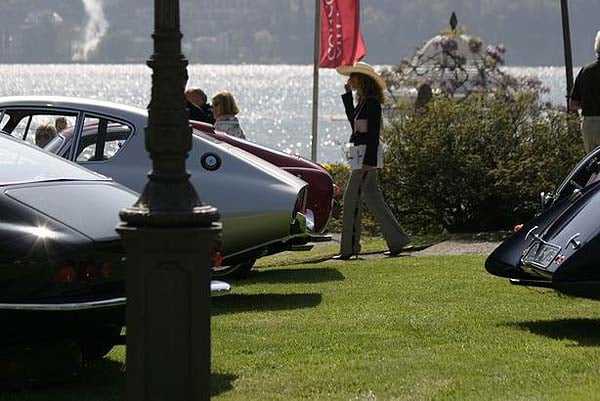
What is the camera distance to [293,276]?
13.0 metres

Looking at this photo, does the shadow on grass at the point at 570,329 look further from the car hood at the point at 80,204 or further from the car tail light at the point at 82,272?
the car tail light at the point at 82,272

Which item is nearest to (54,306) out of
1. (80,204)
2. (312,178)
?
(80,204)

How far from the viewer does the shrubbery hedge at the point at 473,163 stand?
16.8 m

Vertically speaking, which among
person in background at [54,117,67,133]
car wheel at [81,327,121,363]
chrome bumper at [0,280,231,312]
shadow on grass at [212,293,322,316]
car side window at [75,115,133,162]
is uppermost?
car side window at [75,115,133,162]

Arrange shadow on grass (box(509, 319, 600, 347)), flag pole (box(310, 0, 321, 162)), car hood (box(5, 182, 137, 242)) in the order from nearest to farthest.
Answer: car hood (box(5, 182, 137, 242)) → shadow on grass (box(509, 319, 600, 347)) → flag pole (box(310, 0, 321, 162))

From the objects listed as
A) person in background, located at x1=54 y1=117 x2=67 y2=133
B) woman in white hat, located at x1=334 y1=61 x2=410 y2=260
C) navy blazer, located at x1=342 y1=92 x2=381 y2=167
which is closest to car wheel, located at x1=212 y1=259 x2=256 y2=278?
woman in white hat, located at x1=334 y1=61 x2=410 y2=260

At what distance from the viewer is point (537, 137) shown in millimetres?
17312

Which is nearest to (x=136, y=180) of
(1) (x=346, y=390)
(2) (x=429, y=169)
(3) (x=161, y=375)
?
(1) (x=346, y=390)

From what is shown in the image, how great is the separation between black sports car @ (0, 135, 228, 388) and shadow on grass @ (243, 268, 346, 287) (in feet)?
14.5

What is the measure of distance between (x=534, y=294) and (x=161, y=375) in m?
5.28

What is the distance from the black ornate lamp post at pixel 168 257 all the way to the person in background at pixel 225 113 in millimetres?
9246

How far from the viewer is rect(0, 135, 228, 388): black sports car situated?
7.43 m

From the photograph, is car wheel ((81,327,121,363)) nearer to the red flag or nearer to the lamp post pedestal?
the lamp post pedestal

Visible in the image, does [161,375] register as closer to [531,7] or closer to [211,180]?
[211,180]
